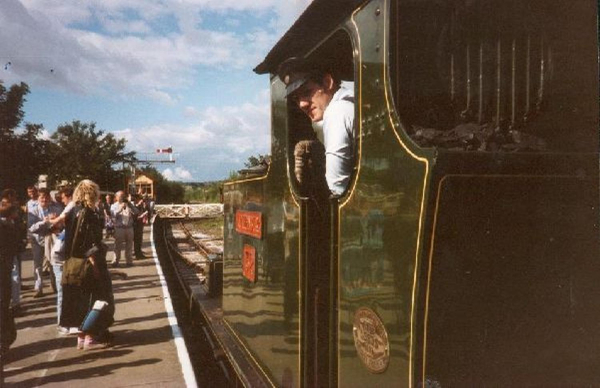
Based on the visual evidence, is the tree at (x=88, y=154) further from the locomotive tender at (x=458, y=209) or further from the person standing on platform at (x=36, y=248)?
the locomotive tender at (x=458, y=209)

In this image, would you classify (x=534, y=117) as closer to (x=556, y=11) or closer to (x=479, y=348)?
(x=556, y=11)

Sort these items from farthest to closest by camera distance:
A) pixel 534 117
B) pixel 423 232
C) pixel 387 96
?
1. pixel 534 117
2. pixel 387 96
3. pixel 423 232

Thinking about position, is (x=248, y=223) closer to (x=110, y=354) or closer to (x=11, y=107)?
(x=110, y=354)

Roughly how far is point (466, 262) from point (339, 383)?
3.30 feet

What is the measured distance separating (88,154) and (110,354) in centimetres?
5170

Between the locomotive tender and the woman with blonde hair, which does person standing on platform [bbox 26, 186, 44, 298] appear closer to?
the woman with blonde hair

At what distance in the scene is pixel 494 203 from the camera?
1716 mm

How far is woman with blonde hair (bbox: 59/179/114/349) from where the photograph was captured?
5.58 meters

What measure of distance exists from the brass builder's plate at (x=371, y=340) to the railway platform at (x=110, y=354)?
3146 millimetres

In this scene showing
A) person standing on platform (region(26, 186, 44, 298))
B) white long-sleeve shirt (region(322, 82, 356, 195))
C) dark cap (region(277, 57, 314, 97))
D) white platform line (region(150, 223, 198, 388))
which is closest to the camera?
white long-sleeve shirt (region(322, 82, 356, 195))

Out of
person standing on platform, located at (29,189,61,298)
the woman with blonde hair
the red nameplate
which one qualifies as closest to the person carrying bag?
the woman with blonde hair

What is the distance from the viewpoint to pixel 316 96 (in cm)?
290

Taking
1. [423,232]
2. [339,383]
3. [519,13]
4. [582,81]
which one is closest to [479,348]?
[423,232]

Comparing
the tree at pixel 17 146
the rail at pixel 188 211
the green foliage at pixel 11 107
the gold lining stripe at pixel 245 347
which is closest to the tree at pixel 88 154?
the rail at pixel 188 211
